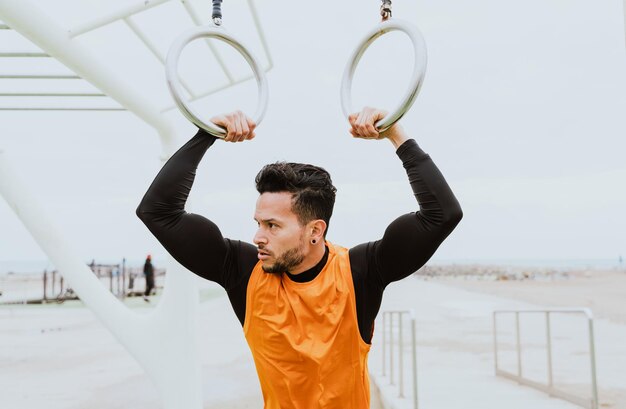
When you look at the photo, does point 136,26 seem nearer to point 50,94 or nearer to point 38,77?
point 38,77

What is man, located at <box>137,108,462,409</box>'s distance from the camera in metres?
1.44

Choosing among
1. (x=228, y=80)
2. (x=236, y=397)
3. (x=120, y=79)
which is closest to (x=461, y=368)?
(x=236, y=397)

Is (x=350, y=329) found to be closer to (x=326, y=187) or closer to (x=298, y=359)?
(x=298, y=359)

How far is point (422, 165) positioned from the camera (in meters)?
1.42

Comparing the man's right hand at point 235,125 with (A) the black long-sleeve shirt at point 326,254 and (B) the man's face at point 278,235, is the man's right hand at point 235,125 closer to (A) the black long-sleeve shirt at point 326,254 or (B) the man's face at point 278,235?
(A) the black long-sleeve shirt at point 326,254

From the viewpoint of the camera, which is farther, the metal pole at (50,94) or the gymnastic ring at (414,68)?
the metal pole at (50,94)

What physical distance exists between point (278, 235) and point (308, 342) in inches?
12.5

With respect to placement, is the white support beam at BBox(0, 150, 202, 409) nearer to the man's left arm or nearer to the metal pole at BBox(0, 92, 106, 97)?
the metal pole at BBox(0, 92, 106, 97)

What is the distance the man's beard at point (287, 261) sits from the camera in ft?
4.92

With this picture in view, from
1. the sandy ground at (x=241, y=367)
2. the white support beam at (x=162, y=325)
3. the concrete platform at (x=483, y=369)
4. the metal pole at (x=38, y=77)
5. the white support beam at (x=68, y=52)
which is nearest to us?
the white support beam at (x=68, y=52)

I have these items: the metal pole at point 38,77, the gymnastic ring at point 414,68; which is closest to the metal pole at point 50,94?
the metal pole at point 38,77

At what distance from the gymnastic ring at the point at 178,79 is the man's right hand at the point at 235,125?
2 centimetres

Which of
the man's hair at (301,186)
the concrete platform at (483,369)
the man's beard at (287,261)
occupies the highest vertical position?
the man's hair at (301,186)

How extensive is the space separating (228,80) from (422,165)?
2.32 metres
